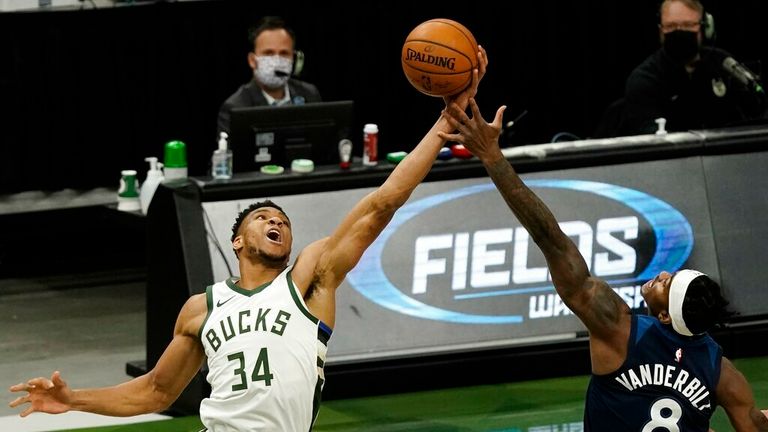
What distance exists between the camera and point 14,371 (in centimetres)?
1066

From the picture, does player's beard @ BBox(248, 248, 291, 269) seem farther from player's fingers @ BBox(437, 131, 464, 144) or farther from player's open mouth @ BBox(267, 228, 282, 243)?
player's fingers @ BBox(437, 131, 464, 144)

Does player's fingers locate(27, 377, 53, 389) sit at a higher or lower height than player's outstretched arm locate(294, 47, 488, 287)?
lower

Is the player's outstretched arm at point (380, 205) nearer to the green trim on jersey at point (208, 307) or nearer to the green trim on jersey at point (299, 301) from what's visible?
the green trim on jersey at point (299, 301)

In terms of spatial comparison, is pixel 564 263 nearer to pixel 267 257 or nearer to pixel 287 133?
pixel 267 257

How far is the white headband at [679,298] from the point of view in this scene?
260 inches

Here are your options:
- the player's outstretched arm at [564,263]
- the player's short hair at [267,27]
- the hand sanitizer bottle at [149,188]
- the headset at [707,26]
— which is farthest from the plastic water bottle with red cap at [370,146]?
the player's outstretched arm at [564,263]

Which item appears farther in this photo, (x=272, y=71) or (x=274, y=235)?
(x=272, y=71)

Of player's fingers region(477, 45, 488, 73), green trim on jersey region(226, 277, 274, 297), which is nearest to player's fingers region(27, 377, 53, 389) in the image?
green trim on jersey region(226, 277, 274, 297)

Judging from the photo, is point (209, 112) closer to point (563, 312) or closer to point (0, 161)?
point (0, 161)

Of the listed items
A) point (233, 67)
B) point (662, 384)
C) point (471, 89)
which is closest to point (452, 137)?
point (471, 89)

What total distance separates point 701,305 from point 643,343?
31cm

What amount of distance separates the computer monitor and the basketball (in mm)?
2826

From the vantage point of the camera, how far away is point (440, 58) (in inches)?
276

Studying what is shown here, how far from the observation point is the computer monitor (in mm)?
10070
